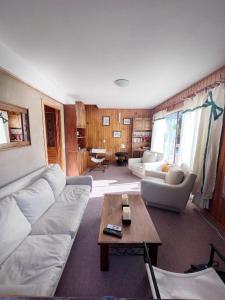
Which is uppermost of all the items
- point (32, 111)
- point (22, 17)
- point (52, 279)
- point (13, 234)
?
point (22, 17)

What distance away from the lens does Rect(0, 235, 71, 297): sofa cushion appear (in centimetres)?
84

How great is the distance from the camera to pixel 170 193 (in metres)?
2.36

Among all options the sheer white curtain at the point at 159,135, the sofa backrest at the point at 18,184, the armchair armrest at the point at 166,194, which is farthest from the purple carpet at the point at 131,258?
the sheer white curtain at the point at 159,135

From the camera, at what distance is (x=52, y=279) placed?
37.5 inches

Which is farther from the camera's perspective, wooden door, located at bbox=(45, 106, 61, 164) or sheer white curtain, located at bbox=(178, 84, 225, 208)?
wooden door, located at bbox=(45, 106, 61, 164)

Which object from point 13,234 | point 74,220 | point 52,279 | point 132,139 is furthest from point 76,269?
point 132,139

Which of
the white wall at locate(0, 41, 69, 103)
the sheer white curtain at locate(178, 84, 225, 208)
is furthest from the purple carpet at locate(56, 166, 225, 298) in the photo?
the white wall at locate(0, 41, 69, 103)

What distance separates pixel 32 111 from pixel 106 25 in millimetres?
1686

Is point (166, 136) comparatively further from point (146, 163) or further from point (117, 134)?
point (117, 134)

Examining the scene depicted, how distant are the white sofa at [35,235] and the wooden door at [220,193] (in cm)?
206

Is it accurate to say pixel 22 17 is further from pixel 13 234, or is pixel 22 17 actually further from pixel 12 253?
pixel 12 253

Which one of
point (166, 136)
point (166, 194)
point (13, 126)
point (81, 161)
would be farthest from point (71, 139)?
point (166, 136)

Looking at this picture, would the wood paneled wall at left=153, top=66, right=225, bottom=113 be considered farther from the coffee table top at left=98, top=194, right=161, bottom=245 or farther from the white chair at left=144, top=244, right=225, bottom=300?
the white chair at left=144, top=244, right=225, bottom=300

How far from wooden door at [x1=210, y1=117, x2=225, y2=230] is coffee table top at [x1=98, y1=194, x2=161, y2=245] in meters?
1.25
